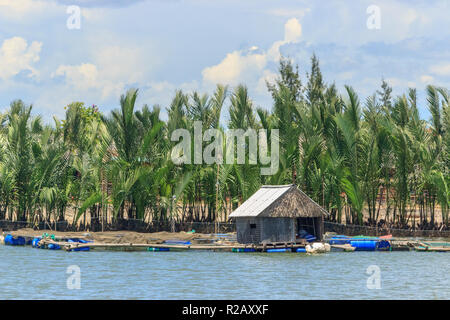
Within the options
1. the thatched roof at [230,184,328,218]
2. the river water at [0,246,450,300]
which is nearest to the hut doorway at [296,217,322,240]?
the thatched roof at [230,184,328,218]

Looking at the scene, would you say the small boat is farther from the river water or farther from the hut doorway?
the hut doorway

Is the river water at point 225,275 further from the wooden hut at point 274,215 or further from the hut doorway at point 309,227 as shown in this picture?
the hut doorway at point 309,227

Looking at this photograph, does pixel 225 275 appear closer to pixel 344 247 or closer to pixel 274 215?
pixel 274 215

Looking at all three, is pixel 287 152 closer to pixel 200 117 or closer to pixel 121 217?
pixel 200 117

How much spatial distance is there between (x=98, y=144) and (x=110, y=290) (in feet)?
83.2

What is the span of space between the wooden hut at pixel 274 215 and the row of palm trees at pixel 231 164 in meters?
6.20

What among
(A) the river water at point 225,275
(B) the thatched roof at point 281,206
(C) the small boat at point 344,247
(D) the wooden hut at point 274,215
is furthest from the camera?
(C) the small boat at point 344,247

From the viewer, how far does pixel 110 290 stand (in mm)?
28219

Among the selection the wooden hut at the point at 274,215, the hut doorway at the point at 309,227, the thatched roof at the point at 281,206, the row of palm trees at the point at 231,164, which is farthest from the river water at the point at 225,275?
the row of palm trees at the point at 231,164

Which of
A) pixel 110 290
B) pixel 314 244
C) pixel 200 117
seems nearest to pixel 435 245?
pixel 314 244

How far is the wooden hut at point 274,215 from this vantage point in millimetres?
41406

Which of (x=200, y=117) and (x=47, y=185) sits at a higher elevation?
(x=200, y=117)

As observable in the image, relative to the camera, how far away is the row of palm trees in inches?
1938

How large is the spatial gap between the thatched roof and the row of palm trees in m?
6.34
